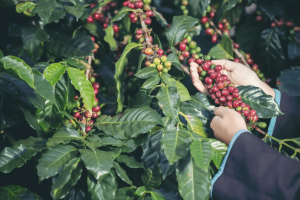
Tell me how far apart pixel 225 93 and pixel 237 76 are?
0.30 meters

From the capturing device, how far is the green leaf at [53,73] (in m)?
0.92

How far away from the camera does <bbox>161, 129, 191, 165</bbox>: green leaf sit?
31.0 inches

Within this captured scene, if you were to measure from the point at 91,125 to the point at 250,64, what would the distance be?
108 cm

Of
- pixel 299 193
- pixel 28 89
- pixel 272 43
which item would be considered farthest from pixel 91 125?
pixel 272 43

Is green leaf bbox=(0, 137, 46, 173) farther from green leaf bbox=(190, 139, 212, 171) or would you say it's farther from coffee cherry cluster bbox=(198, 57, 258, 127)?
coffee cherry cluster bbox=(198, 57, 258, 127)

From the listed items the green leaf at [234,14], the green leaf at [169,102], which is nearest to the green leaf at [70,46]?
the green leaf at [169,102]

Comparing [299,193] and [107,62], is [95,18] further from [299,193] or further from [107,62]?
[299,193]

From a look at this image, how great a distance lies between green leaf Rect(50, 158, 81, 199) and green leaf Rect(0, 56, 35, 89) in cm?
30

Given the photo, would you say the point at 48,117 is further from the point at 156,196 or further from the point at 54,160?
the point at 156,196

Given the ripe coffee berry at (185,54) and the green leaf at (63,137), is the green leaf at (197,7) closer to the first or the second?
the ripe coffee berry at (185,54)

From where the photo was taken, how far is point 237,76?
1310mm

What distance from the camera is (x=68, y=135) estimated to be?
918 millimetres

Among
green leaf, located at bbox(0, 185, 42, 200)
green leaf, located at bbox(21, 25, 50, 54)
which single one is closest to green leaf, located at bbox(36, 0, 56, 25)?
green leaf, located at bbox(21, 25, 50, 54)

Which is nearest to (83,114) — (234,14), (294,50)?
(234,14)
